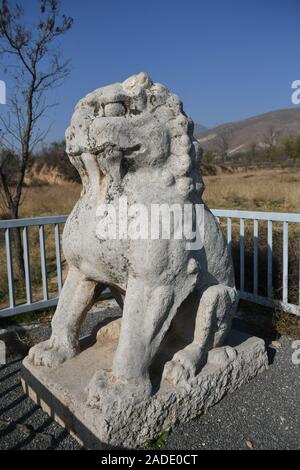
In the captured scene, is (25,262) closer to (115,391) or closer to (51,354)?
(51,354)

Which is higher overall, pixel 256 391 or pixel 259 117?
pixel 259 117

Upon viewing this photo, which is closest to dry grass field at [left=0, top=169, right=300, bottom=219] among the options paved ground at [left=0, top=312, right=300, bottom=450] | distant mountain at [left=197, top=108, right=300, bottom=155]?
paved ground at [left=0, top=312, right=300, bottom=450]

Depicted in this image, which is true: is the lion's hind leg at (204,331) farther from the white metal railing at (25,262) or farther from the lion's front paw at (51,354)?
the white metal railing at (25,262)

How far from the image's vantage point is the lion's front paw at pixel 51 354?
7.64ft

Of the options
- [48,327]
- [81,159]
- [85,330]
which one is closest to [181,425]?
[81,159]

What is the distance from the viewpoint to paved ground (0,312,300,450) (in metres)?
2.07

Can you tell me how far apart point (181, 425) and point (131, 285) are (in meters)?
0.81

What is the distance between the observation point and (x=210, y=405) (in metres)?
2.30

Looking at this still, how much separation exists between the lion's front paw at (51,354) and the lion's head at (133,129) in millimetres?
1088

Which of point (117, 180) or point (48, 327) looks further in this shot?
point (48, 327)

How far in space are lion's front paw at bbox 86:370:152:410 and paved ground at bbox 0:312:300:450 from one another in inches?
12.6

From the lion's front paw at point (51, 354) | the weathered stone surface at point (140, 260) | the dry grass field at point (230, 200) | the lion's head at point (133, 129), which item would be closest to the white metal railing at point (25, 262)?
the lion's front paw at point (51, 354)

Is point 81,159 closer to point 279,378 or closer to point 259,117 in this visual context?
point 279,378

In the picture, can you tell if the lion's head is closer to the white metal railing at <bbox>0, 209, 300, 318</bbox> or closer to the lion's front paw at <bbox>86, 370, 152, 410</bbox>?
the lion's front paw at <bbox>86, 370, 152, 410</bbox>
